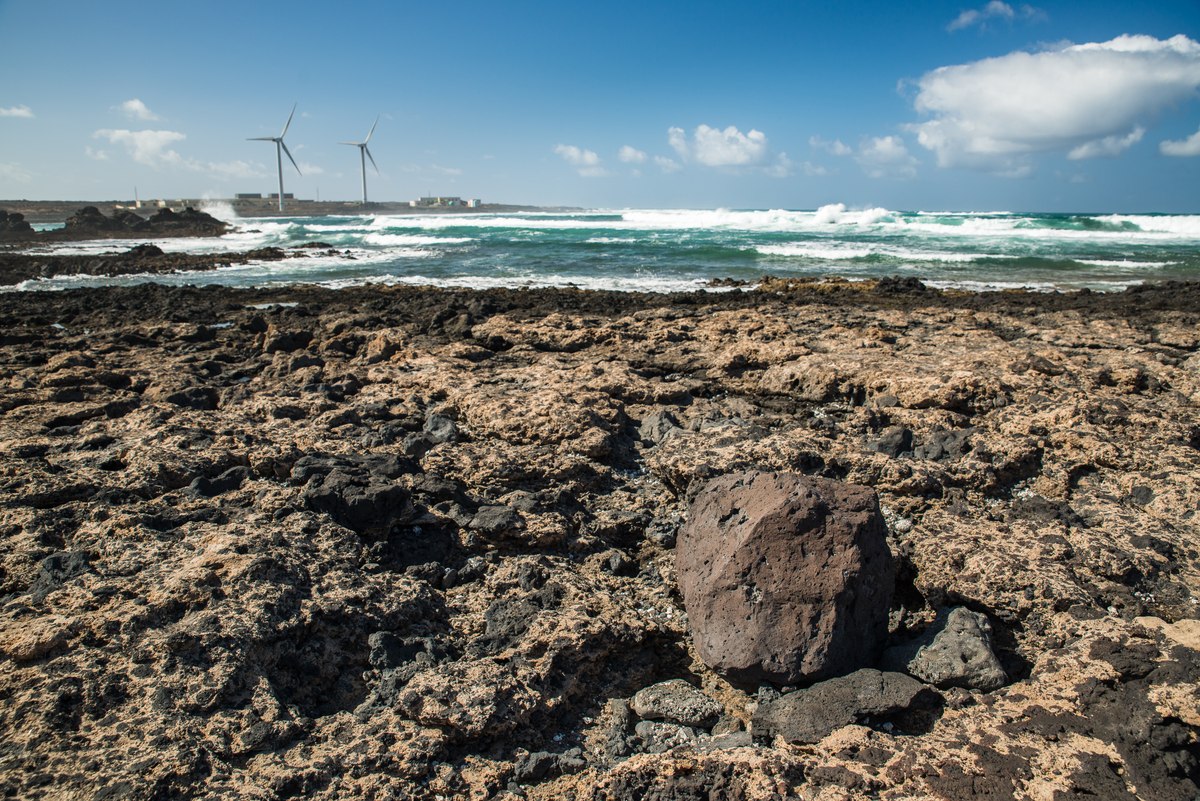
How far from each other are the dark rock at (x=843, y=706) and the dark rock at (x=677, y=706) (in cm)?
19

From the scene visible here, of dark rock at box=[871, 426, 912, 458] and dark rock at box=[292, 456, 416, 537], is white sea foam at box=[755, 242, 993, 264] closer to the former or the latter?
dark rock at box=[871, 426, 912, 458]

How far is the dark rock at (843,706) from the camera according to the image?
251 cm

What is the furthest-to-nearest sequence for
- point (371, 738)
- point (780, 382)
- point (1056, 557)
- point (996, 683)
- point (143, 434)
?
point (780, 382)
point (143, 434)
point (1056, 557)
point (996, 683)
point (371, 738)

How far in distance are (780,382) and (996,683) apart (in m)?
3.26

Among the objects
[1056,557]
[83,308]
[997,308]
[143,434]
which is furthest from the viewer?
[83,308]

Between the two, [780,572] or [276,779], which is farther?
[780,572]

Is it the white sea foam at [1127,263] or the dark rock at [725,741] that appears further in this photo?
the white sea foam at [1127,263]

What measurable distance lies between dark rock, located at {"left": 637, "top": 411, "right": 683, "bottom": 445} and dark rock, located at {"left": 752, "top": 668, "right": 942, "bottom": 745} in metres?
2.22

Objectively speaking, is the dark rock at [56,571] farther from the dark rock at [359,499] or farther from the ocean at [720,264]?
the ocean at [720,264]

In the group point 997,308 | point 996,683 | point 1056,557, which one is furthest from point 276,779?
point 997,308

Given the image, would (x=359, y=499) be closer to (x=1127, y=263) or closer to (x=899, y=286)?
(x=899, y=286)

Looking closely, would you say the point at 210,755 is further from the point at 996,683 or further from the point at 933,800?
the point at 996,683

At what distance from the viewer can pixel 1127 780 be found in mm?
2213

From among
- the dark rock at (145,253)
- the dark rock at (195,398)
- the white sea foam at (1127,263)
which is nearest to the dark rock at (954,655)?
the dark rock at (195,398)
